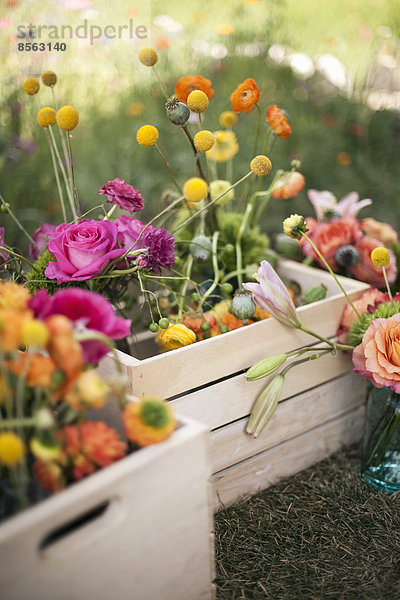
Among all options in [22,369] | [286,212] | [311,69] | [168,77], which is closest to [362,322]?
[22,369]

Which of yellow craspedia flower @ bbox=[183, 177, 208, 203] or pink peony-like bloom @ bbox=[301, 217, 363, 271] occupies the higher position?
yellow craspedia flower @ bbox=[183, 177, 208, 203]

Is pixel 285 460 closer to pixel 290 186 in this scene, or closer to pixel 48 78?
pixel 290 186

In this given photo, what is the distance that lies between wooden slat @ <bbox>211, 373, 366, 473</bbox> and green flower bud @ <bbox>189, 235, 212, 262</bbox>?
283 mm

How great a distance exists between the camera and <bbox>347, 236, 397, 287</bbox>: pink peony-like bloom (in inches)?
42.6

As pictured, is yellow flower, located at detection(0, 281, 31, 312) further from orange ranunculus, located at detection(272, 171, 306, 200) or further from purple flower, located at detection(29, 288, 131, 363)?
orange ranunculus, located at detection(272, 171, 306, 200)

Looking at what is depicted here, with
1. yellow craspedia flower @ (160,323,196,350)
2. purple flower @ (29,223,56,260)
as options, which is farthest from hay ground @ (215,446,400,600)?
purple flower @ (29,223,56,260)

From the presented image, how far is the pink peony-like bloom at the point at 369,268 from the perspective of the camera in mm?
1083

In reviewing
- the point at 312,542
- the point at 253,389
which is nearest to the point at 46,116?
the point at 253,389

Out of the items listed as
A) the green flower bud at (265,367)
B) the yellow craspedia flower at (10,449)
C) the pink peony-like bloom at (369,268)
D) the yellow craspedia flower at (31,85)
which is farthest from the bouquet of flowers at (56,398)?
the pink peony-like bloom at (369,268)

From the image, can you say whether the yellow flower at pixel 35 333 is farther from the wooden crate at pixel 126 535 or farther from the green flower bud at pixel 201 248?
the green flower bud at pixel 201 248

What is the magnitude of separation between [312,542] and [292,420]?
8.1 inches

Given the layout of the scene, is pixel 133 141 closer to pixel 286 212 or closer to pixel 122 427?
pixel 286 212

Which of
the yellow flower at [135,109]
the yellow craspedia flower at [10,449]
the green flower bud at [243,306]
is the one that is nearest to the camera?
the yellow craspedia flower at [10,449]

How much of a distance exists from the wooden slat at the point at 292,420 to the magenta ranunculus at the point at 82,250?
1.03ft
